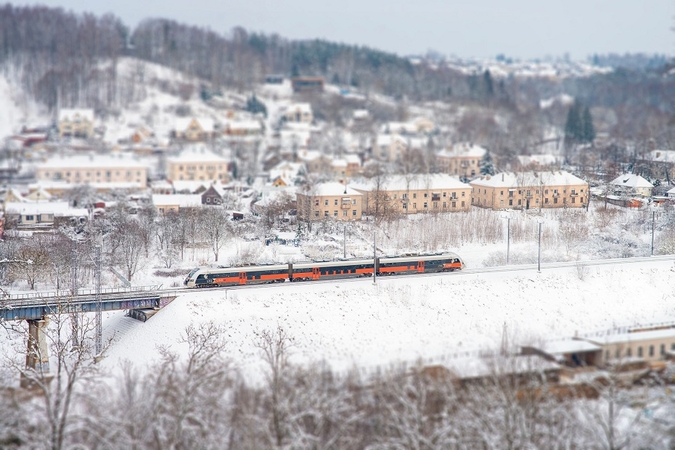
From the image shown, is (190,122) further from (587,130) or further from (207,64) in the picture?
(587,130)

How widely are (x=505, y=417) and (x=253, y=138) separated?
184 ft

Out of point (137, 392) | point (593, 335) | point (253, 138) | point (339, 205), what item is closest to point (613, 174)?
point (339, 205)

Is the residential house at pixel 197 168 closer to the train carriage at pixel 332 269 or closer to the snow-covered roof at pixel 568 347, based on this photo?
the train carriage at pixel 332 269

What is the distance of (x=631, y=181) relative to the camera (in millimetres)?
41344

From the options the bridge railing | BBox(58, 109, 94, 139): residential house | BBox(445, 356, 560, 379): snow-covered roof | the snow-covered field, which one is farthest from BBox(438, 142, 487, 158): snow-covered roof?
BBox(445, 356, 560, 379): snow-covered roof

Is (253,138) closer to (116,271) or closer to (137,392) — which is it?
(116,271)

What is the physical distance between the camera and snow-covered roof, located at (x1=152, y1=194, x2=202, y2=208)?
1822 inches

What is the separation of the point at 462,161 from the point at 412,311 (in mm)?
29123

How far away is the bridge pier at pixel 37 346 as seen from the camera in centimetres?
2775

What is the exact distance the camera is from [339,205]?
43188 millimetres

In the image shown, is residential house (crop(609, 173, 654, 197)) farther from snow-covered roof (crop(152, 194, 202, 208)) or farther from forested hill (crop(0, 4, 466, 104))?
forested hill (crop(0, 4, 466, 104))

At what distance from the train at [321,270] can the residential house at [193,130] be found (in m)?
39.3

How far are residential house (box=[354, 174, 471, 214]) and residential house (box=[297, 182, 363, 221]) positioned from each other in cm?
53

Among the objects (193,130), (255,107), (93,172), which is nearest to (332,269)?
(93,172)
